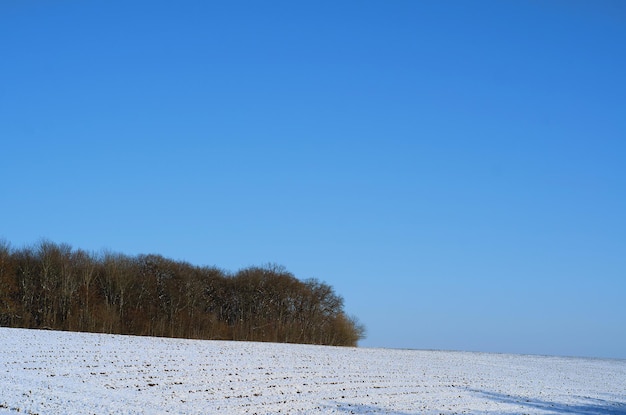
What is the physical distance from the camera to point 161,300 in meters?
82.4

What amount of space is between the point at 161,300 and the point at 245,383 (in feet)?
159

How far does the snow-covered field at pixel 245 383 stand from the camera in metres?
29.4

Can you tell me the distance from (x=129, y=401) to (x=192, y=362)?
44.6ft

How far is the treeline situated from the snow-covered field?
19690 mm

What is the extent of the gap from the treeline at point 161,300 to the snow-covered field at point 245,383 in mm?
19690

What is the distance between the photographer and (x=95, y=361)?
127 ft

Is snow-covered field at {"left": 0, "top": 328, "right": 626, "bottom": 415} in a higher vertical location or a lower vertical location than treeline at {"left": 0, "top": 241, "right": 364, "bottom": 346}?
lower

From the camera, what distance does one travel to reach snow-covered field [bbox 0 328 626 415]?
29.4 m

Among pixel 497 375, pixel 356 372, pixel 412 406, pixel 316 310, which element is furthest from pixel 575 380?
pixel 316 310

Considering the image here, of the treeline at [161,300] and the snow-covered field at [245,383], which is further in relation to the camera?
the treeline at [161,300]

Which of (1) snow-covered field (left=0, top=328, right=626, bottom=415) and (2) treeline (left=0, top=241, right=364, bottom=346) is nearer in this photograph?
(1) snow-covered field (left=0, top=328, right=626, bottom=415)

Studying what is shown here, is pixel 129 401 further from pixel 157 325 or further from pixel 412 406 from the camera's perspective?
pixel 157 325

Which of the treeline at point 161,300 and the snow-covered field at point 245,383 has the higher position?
the treeline at point 161,300

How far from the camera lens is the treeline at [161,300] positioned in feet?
230
